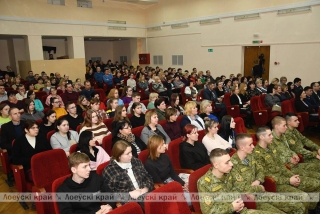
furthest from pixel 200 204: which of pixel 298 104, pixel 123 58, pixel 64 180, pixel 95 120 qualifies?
pixel 123 58

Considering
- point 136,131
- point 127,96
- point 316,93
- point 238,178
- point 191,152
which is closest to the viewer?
point 238,178

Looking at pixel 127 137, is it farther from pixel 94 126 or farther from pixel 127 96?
pixel 127 96

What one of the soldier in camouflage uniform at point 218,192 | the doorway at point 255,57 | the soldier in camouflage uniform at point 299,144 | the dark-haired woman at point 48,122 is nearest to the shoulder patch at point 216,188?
the soldier in camouflage uniform at point 218,192

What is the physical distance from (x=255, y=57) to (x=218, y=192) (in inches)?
368

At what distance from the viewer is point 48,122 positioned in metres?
4.11

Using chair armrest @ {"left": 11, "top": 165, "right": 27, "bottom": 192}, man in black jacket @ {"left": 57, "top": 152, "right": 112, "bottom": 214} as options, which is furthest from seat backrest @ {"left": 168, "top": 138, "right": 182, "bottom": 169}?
chair armrest @ {"left": 11, "top": 165, "right": 27, "bottom": 192}

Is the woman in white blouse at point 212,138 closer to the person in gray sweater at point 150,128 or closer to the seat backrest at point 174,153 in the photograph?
the seat backrest at point 174,153

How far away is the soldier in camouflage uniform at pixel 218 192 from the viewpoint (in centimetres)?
227

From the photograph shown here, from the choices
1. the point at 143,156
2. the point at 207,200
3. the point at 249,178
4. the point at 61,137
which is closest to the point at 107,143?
the point at 61,137

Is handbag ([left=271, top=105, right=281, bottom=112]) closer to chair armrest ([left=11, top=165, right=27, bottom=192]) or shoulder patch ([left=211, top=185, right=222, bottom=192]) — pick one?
shoulder patch ([left=211, top=185, right=222, bottom=192])

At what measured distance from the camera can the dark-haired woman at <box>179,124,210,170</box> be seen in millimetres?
3271

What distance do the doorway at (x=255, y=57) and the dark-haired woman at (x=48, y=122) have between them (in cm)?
884

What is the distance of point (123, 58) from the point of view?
58.0 feet

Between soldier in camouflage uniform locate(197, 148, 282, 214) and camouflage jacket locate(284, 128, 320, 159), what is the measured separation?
1794mm
